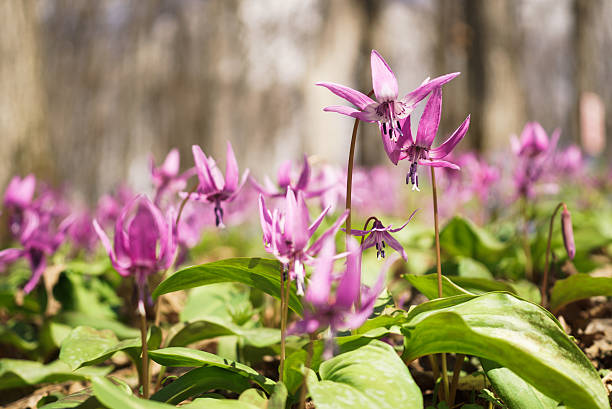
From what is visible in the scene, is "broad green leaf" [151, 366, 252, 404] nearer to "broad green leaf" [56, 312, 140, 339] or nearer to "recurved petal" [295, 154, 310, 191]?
"recurved petal" [295, 154, 310, 191]

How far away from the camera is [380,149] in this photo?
9648mm

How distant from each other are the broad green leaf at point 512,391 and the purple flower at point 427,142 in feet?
1.47

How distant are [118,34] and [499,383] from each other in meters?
14.2

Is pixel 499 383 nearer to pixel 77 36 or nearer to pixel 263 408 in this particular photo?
pixel 263 408

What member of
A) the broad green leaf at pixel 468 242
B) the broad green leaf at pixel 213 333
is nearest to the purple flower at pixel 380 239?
the broad green leaf at pixel 213 333

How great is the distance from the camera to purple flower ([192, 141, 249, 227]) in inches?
48.3

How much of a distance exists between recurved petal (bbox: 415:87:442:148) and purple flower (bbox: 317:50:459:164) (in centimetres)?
2

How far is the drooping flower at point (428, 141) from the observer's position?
1.05 m

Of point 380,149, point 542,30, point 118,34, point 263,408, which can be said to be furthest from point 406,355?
point 542,30

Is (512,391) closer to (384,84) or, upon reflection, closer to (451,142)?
(451,142)

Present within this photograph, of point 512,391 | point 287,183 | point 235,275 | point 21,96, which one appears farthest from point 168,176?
point 21,96

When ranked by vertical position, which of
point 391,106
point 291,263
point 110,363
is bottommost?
point 110,363

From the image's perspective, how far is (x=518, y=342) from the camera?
2.95 feet

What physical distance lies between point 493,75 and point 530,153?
223 inches
